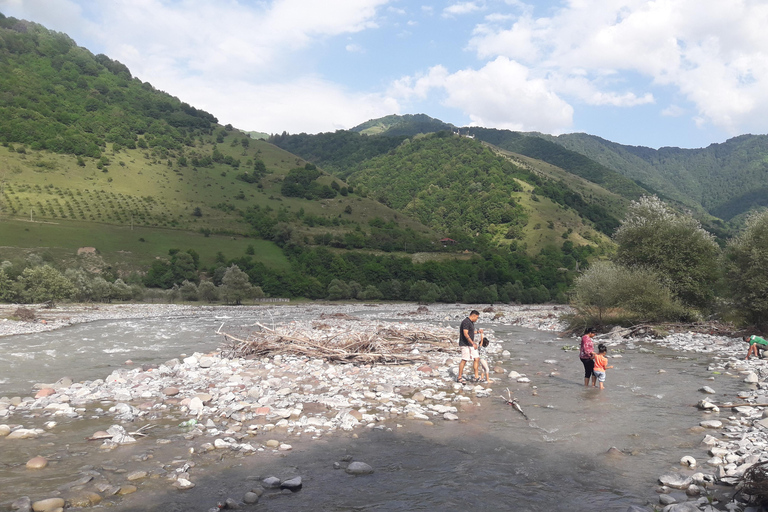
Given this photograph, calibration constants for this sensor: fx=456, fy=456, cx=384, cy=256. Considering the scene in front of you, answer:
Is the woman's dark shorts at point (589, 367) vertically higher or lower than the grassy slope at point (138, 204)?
lower

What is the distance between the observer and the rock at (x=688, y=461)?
7324 millimetres

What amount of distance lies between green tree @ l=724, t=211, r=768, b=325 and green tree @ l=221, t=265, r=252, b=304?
61.0 m

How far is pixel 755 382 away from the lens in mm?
12992

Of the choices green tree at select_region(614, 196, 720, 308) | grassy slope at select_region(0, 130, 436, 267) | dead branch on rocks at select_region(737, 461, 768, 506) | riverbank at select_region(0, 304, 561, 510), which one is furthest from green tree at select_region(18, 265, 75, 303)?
dead branch on rocks at select_region(737, 461, 768, 506)

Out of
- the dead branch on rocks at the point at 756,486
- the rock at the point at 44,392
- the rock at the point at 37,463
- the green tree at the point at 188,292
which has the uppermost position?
the dead branch on rocks at the point at 756,486

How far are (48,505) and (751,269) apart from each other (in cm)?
2889

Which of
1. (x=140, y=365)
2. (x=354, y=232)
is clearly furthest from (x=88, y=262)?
(x=140, y=365)

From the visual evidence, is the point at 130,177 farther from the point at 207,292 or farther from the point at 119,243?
the point at 207,292

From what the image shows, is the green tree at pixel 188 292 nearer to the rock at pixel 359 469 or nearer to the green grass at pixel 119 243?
the green grass at pixel 119 243

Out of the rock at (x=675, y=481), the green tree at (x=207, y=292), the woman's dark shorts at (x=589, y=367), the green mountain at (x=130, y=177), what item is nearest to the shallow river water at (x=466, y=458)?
the rock at (x=675, y=481)

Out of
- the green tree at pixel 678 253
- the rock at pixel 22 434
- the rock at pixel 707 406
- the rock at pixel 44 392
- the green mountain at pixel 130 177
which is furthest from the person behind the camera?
the green mountain at pixel 130 177

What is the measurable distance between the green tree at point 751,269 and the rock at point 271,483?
84.2 ft

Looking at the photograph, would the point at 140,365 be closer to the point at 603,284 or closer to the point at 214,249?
the point at 603,284

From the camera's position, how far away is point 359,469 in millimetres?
7477
